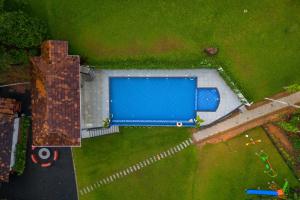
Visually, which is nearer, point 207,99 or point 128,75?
point 207,99

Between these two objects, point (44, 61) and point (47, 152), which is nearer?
point (44, 61)

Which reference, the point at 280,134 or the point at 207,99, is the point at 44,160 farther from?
the point at 280,134

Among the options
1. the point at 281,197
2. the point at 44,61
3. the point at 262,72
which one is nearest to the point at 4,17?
the point at 44,61

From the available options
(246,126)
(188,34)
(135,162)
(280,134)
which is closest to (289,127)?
(280,134)

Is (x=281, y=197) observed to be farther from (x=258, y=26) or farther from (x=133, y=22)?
(x=133, y=22)

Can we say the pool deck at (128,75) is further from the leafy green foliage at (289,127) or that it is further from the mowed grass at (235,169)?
the leafy green foliage at (289,127)

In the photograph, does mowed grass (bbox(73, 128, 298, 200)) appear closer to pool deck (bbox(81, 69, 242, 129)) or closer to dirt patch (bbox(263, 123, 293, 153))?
dirt patch (bbox(263, 123, 293, 153))

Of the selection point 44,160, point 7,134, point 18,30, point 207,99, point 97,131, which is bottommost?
point 44,160
